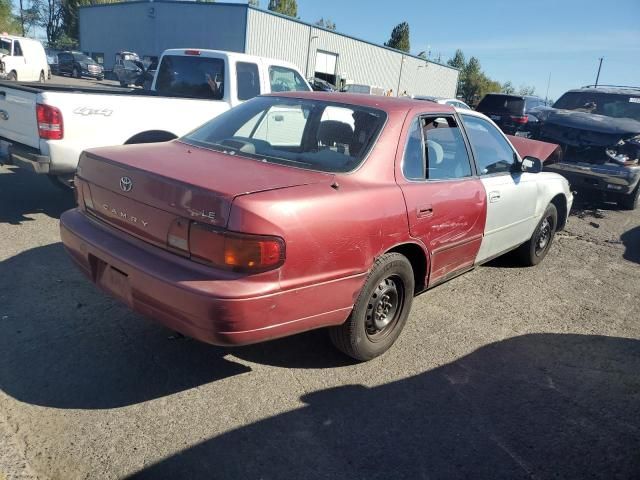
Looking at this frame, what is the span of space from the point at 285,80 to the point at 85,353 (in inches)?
222

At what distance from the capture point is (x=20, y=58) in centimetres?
2247

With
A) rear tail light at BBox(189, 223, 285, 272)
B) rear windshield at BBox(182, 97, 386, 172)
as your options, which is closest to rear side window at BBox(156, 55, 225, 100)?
rear windshield at BBox(182, 97, 386, 172)

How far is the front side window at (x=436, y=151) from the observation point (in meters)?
3.44

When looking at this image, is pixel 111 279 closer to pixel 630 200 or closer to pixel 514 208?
pixel 514 208

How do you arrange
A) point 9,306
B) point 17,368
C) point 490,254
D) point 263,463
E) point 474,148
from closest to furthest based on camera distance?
1. point 263,463
2. point 17,368
3. point 9,306
4. point 474,148
5. point 490,254

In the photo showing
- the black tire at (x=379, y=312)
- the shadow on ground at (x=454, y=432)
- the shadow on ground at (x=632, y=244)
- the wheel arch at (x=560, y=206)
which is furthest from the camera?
the shadow on ground at (x=632, y=244)

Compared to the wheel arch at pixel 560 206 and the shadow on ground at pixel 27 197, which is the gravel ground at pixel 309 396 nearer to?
the shadow on ground at pixel 27 197

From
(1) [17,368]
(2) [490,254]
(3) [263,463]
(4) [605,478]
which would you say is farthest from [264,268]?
(2) [490,254]

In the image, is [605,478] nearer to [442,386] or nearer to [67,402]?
[442,386]

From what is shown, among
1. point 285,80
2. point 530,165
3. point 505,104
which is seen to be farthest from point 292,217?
point 505,104

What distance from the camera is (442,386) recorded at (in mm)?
3197

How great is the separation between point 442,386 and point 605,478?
3.16ft

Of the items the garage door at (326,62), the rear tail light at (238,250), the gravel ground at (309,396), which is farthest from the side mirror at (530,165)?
the garage door at (326,62)

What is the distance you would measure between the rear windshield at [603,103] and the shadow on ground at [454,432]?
25.7 ft
